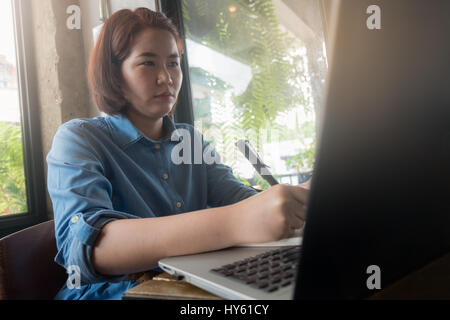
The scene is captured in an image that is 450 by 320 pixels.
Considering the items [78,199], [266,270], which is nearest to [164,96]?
[78,199]

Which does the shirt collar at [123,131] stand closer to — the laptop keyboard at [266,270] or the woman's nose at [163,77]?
the woman's nose at [163,77]

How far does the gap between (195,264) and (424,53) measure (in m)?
0.35

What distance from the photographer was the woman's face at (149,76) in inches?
37.7

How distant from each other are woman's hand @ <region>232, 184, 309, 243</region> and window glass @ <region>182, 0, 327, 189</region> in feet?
2.98

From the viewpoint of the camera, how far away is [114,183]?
0.82 m

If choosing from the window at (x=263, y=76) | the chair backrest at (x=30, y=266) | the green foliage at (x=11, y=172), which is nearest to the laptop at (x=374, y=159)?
the chair backrest at (x=30, y=266)

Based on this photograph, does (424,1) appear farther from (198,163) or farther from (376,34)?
(198,163)

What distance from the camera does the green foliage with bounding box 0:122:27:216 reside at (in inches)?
73.5

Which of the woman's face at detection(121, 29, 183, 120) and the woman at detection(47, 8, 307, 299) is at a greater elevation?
the woman's face at detection(121, 29, 183, 120)

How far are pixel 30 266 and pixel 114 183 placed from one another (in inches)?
10.1

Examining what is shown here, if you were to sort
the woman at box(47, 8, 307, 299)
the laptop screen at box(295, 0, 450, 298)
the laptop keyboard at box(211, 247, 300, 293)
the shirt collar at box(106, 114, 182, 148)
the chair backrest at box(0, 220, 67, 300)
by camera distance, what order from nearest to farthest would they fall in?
the laptop screen at box(295, 0, 450, 298) < the laptop keyboard at box(211, 247, 300, 293) < the woman at box(47, 8, 307, 299) < the chair backrest at box(0, 220, 67, 300) < the shirt collar at box(106, 114, 182, 148)

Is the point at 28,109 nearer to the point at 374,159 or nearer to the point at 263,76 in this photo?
the point at 263,76

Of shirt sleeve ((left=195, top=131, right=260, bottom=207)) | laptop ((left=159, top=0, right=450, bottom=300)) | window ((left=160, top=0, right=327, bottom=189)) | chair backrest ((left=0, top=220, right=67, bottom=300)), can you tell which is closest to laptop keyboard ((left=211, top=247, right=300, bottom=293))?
laptop ((left=159, top=0, right=450, bottom=300))

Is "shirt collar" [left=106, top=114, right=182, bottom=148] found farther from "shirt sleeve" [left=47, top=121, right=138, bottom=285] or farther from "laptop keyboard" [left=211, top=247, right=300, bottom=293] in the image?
"laptop keyboard" [left=211, top=247, right=300, bottom=293]
